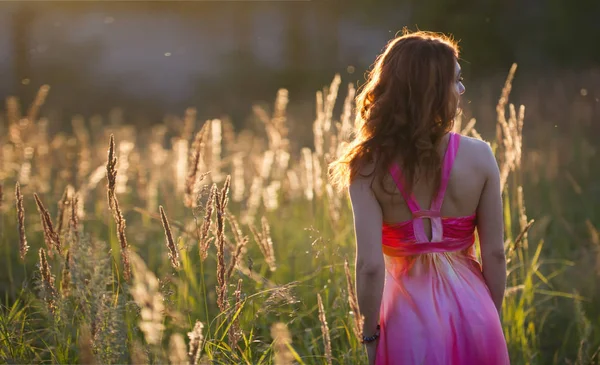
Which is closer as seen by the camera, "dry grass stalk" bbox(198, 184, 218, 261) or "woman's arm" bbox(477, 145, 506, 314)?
"dry grass stalk" bbox(198, 184, 218, 261)

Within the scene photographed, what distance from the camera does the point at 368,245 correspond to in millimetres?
1969

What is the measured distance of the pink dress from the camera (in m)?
2.00

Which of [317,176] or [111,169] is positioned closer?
[111,169]

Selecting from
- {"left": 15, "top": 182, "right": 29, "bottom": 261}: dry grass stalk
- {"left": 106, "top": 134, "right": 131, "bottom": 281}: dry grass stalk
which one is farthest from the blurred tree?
{"left": 106, "top": 134, "right": 131, "bottom": 281}: dry grass stalk

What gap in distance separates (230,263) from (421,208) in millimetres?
563

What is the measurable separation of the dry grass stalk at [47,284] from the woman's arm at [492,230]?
1.25m

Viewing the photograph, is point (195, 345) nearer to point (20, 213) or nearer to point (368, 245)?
point (368, 245)

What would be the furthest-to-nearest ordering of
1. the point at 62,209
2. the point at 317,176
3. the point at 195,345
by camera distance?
the point at 317,176, the point at 62,209, the point at 195,345

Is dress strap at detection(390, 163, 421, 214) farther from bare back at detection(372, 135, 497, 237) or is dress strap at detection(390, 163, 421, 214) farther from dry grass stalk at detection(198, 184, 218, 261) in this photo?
dry grass stalk at detection(198, 184, 218, 261)

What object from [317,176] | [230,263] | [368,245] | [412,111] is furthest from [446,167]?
[317,176]

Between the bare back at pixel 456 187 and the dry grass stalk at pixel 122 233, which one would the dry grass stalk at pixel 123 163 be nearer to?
the dry grass stalk at pixel 122 233

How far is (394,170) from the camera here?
198 cm

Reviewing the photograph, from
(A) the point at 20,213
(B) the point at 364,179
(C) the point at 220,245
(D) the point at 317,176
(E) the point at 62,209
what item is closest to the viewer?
(C) the point at 220,245

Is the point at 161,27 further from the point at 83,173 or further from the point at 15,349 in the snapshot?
the point at 15,349
